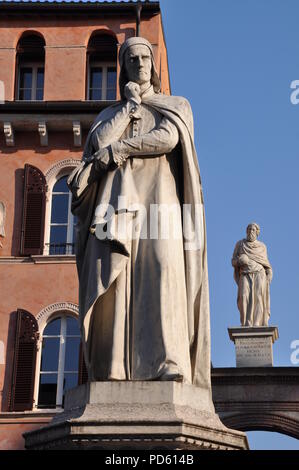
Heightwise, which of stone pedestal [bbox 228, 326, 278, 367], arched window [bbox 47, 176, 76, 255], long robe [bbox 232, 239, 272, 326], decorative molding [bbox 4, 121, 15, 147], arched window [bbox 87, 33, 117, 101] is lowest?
stone pedestal [bbox 228, 326, 278, 367]

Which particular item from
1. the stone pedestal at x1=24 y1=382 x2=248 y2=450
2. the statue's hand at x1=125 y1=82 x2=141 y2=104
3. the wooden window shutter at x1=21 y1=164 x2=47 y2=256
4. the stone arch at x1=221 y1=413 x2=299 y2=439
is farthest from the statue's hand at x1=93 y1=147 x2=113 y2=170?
the wooden window shutter at x1=21 y1=164 x2=47 y2=256

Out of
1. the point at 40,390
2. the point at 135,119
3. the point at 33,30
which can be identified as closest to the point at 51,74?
the point at 33,30

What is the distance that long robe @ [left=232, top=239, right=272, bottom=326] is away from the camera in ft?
104

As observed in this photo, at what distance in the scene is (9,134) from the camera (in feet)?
119

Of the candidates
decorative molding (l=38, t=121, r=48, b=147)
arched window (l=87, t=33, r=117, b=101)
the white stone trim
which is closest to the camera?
the white stone trim

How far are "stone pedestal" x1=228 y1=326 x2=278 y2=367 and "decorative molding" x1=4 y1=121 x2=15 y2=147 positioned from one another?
31.5ft

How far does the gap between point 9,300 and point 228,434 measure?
27278mm

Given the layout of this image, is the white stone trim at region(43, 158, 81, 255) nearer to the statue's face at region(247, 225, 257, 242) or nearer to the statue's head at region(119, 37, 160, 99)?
the statue's face at region(247, 225, 257, 242)

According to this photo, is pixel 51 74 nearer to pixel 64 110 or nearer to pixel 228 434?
→ pixel 64 110

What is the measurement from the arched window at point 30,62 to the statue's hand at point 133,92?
29.5 m

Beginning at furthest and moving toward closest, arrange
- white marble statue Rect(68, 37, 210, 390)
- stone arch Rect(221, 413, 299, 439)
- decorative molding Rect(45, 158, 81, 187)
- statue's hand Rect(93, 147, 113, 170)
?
decorative molding Rect(45, 158, 81, 187) → stone arch Rect(221, 413, 299, 439) → statue's hand Rect(93, 147, 113, 170) → white marble statue Rect(68, 37, 210, 390)

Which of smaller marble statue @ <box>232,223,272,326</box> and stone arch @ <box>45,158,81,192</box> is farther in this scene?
stone arch @ <box>45,158,81,192</box>

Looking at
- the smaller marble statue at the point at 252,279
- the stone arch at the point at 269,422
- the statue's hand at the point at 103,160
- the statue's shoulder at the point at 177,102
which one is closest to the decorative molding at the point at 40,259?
the smaller marble statue at the point at 252,279

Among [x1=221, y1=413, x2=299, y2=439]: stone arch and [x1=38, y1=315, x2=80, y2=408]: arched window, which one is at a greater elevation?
[x1=38, y1=315, x2=80, y2=408]: arched window
